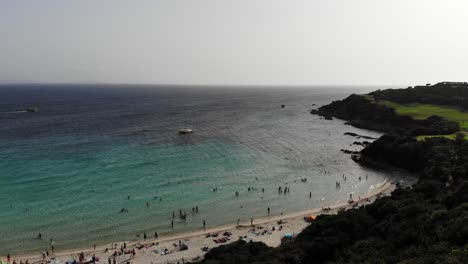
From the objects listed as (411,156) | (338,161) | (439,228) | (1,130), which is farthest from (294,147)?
(1,130)

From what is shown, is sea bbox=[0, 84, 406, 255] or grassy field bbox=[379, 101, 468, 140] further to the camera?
grassy field bbox=[379, 101, 468, 140]

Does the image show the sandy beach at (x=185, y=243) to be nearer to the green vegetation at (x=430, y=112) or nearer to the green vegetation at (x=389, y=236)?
the green vegetation at (x=389, y=236)

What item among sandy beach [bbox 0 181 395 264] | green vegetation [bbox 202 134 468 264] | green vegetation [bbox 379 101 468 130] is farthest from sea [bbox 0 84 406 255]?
green vegetation [bbox 379 101 468 130]

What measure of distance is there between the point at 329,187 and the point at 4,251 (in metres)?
44.4

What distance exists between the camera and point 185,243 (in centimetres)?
→ 3925

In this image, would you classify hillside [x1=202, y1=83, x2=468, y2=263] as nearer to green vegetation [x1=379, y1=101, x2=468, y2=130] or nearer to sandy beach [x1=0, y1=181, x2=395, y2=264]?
sandy beach [x1=0, y1=181, x2=395, y2=264]

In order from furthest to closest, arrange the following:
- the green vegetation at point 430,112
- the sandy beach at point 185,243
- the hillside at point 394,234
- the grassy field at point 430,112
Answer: the green vegetation at point 430,112 → the grassy field at point 430,112 → the sandy beach at point 185,243 → the hillside at point 394,234

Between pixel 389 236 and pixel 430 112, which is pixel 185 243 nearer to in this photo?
pixel 389 236

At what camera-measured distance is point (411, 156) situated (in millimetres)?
66438

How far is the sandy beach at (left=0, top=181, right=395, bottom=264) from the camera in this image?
118ft

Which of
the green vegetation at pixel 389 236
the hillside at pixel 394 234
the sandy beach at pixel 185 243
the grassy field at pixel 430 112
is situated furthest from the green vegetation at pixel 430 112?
the sandy beach at pixel 185 243

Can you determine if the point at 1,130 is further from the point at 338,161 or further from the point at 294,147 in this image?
the point at 338,161

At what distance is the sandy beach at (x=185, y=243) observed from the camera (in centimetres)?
3597

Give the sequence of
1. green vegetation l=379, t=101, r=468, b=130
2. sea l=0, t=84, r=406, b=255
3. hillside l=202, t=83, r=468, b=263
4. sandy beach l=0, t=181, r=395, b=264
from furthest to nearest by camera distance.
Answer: green vegetation l=379, t=101, r=468, b=130 → sea l=0, t=84, r=406, b=255 → sandy beach l=0, t=181, r=395, b=264 → hillside l=202, t=83, r=468, b=263
